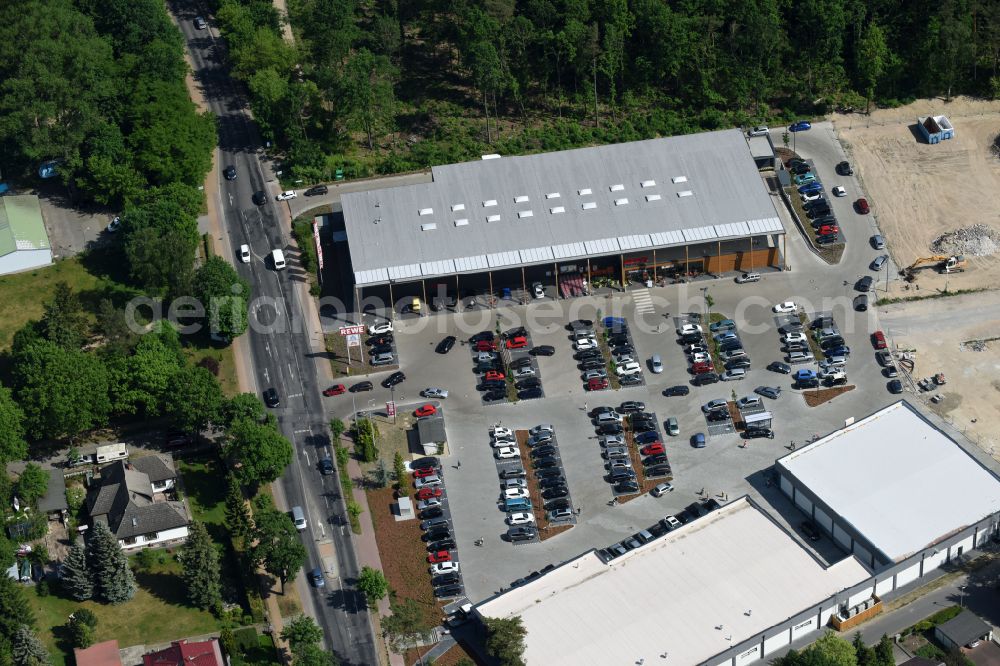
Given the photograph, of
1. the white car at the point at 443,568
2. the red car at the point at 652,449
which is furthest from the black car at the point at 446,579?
the red car at the point at 652,449

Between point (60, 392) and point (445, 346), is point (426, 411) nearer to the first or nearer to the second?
point (445, 346)

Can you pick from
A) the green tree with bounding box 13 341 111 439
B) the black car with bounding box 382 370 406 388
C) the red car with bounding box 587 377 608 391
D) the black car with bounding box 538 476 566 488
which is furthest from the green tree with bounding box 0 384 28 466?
the red car with bounding box 587 377 608 391

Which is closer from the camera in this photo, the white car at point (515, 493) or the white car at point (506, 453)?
the white car at point (515, 493)

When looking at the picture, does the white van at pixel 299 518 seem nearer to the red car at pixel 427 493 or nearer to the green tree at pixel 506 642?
the red car at pixel 427 493

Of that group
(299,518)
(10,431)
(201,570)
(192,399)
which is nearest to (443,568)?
(299,518)

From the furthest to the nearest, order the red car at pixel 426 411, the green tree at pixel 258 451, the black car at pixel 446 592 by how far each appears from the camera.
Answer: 1. the red car at pixel 426 411
2. the green tree at pixel 258 451
3. the black car at pixel 446 592

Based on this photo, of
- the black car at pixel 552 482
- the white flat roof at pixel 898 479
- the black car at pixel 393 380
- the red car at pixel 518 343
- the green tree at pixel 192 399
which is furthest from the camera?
the red car at pixel 518 343
